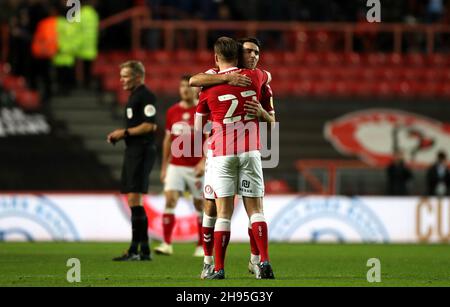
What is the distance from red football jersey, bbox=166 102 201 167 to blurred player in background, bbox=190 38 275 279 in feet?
12.5

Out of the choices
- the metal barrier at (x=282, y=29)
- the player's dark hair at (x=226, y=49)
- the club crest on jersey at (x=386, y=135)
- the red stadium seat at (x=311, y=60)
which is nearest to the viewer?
the player's dark hair at (x=226, y=49)

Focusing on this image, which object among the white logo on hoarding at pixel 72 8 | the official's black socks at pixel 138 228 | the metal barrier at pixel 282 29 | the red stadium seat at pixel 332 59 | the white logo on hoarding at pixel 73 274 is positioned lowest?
the white logo on hoarding at pixel 73 274

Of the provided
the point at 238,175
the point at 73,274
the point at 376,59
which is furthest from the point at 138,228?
the point at 376,59

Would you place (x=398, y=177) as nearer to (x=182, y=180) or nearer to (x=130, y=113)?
(x=182, y=180)

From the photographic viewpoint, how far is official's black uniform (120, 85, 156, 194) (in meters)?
12.6

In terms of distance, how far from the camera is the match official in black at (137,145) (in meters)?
12.6

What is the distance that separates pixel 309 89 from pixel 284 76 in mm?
659

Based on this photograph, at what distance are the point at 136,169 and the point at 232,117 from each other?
10.5 ft

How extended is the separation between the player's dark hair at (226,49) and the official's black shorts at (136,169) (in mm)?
3267

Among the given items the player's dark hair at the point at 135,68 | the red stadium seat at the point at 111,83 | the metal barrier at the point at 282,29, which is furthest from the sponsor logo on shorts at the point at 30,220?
the metal barrier at the point at 282,29

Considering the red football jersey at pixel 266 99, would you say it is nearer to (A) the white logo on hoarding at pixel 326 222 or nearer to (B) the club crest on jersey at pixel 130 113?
(B) the club crest on jersey at pixel 130 113

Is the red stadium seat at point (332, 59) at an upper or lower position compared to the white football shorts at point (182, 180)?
upper

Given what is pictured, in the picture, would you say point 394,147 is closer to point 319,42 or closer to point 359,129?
point 359,129

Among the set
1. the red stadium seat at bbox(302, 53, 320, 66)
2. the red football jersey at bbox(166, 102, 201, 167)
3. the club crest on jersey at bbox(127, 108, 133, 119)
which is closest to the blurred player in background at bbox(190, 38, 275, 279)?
the club crest on jersey at bbox(127, 108, 133, 119)
